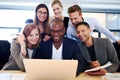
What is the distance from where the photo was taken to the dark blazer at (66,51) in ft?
6.88

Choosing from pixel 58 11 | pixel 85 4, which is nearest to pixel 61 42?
pixel 58 11

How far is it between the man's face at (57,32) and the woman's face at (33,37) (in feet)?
0.61

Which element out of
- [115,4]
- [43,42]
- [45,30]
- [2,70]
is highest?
[115,4]

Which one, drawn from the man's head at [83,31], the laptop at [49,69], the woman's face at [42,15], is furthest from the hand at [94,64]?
the woman's face at [42,15]

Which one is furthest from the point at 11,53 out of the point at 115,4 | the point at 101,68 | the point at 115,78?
the point at 115,4

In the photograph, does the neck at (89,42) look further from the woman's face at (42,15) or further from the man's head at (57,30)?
the woman's face at (42,15)

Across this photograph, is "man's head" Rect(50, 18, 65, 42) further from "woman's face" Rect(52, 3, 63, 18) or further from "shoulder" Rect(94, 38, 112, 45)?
"shoulder" Rect(94, 38, 112, 45)

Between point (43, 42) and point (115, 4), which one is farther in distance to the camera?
point (115, 4)

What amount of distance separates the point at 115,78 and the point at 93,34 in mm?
668

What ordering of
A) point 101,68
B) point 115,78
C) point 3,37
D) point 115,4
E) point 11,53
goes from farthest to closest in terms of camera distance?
point 115,4
point 3,37
point 11,53
point 101,68
point 115,78

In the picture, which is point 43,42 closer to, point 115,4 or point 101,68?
point 101,68

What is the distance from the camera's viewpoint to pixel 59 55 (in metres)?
2.09

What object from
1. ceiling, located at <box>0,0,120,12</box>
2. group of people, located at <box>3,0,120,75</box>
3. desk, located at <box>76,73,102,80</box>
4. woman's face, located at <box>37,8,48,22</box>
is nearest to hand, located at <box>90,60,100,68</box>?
group of people, located at <box>3,0,120,75</box>

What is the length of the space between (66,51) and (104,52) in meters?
0.44
